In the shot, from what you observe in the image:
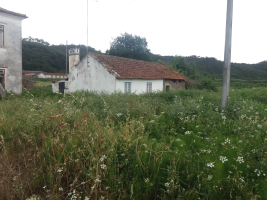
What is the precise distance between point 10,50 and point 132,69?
11061 millimetres

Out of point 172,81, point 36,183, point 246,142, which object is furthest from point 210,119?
point 172,81

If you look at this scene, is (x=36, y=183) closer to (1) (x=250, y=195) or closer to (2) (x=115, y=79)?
(1) (x=250, y=195)

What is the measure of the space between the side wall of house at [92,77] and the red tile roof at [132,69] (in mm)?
590

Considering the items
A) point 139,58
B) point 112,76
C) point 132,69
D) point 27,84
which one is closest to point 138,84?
point 132,69

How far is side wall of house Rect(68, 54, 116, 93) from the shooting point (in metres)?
18.3

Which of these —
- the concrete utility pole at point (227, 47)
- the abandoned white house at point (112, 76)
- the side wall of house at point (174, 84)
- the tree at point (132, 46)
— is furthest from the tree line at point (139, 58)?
the concrete utility pole at point (227, 47)

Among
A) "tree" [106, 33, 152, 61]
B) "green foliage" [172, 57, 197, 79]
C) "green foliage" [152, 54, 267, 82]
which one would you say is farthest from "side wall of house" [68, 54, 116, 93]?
"green foliage" [152, 54, 267, 82]

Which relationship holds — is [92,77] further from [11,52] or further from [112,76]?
[11,52]

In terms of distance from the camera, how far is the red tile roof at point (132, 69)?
61.9 ft

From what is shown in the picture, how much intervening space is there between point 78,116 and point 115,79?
13.2 metres

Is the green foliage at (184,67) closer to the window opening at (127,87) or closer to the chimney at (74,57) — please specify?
the window opening at (127,87)

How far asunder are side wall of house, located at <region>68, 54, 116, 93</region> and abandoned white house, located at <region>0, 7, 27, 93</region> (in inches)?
236

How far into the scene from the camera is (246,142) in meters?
3.44

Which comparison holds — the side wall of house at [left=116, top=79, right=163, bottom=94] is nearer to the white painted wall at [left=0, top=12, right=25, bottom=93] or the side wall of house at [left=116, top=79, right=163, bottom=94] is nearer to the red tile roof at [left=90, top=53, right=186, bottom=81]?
the red tile roof at [left=90, top=53, right=186, bottom=81]
